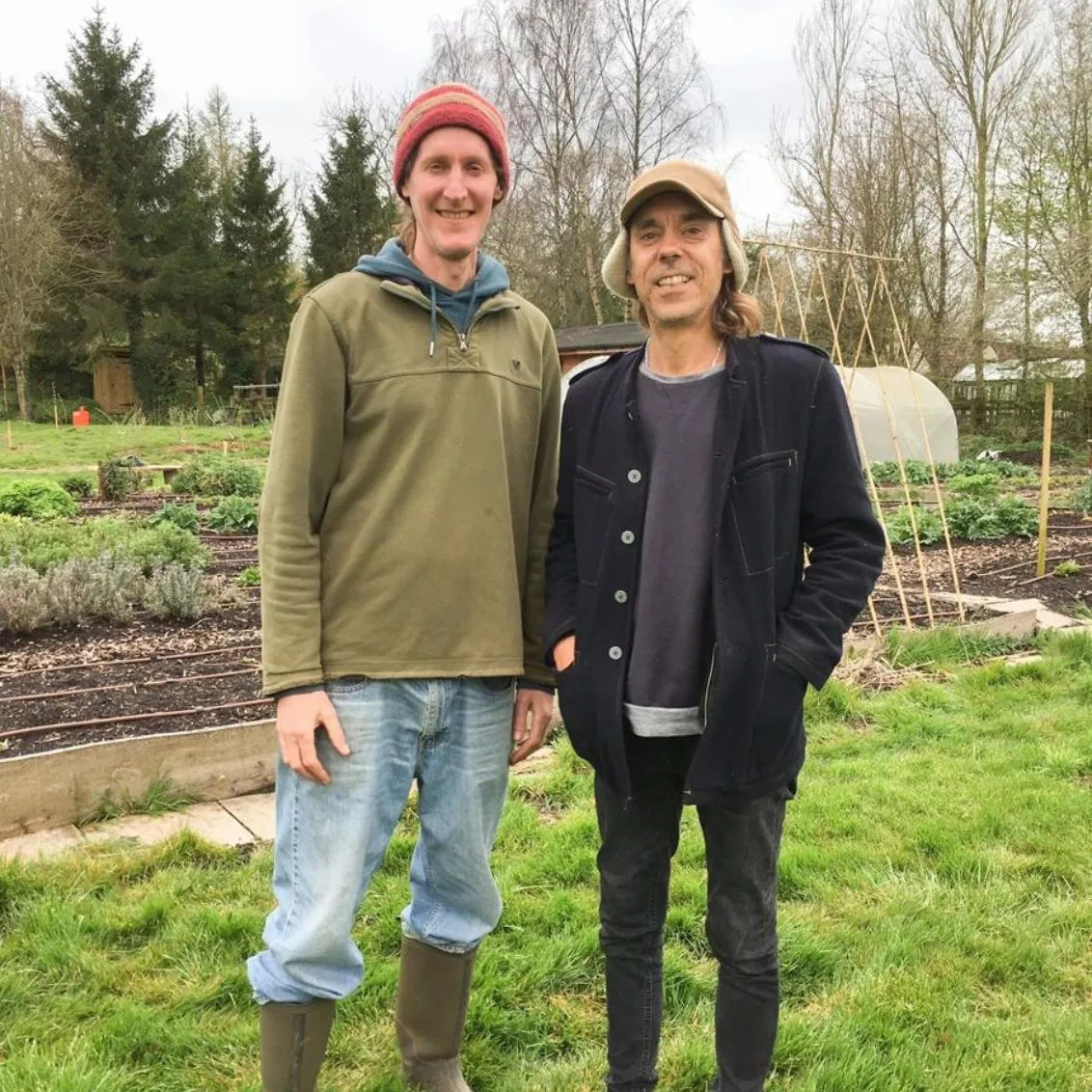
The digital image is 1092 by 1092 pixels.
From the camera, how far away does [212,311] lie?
29609 millimetres

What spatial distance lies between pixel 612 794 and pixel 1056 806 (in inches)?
94.2

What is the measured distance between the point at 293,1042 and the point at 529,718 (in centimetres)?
73

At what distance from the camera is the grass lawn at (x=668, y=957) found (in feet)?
7.01

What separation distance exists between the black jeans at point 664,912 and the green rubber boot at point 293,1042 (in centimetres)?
58

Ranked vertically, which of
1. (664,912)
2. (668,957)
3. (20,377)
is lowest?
(668,957)

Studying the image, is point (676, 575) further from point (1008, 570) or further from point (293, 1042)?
point (1008, 570)

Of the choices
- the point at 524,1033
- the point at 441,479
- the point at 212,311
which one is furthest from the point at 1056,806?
the point at 212,311

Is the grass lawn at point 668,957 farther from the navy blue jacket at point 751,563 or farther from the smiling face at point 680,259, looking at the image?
the smiling face at point 680,259

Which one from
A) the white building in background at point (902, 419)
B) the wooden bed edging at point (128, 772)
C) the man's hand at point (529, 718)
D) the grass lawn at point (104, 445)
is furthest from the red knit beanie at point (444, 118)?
the white building in background at point (902, 419)

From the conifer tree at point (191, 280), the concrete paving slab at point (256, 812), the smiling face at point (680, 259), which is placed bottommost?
the concrete paving slab at point (256, 812)

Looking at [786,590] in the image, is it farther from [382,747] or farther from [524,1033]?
[524,1033]

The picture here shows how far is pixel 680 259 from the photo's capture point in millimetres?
1725

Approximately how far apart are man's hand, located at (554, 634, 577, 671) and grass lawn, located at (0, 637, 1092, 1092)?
999 millimetres

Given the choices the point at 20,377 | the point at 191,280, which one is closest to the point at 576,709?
the point at 20,377
